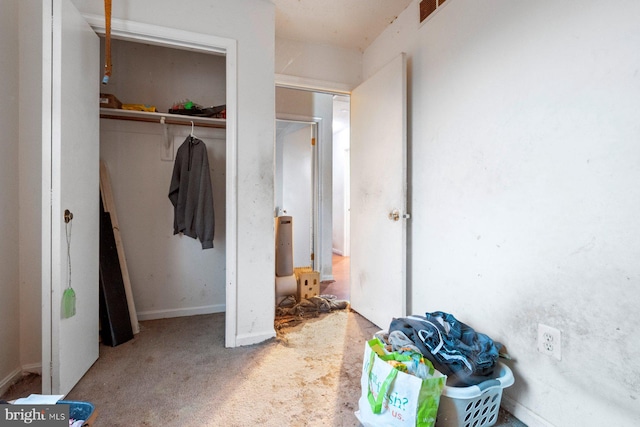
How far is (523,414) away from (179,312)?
253 centimetres

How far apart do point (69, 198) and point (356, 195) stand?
204 centimetres

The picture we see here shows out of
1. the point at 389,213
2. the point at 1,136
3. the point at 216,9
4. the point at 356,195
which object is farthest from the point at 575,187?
the point at 1,136

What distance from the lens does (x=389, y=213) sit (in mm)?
2350

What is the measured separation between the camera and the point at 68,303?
1575 millimetres

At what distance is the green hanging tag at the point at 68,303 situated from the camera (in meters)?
1.56

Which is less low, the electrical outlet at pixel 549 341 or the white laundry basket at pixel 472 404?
the electrical outlet at pixel 549 341

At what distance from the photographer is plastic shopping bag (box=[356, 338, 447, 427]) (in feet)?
4.01

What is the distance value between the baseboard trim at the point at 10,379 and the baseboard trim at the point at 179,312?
0.87m

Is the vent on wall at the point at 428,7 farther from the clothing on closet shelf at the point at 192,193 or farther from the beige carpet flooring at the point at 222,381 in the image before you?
the beige carpet flooring at the point at 222,381

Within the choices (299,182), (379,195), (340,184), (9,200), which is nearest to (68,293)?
(9,200)

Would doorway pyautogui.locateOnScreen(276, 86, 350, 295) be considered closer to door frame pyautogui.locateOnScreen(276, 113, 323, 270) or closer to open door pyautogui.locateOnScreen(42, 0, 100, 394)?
door frame pyautogui.locateOnScreen(276, 113, 323, 270)

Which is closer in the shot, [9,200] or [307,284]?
[9,200]

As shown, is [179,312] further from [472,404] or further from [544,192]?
[544,192]

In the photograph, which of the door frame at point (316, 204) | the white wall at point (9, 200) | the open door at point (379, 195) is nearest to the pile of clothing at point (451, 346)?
the open door at point (379, 195)
